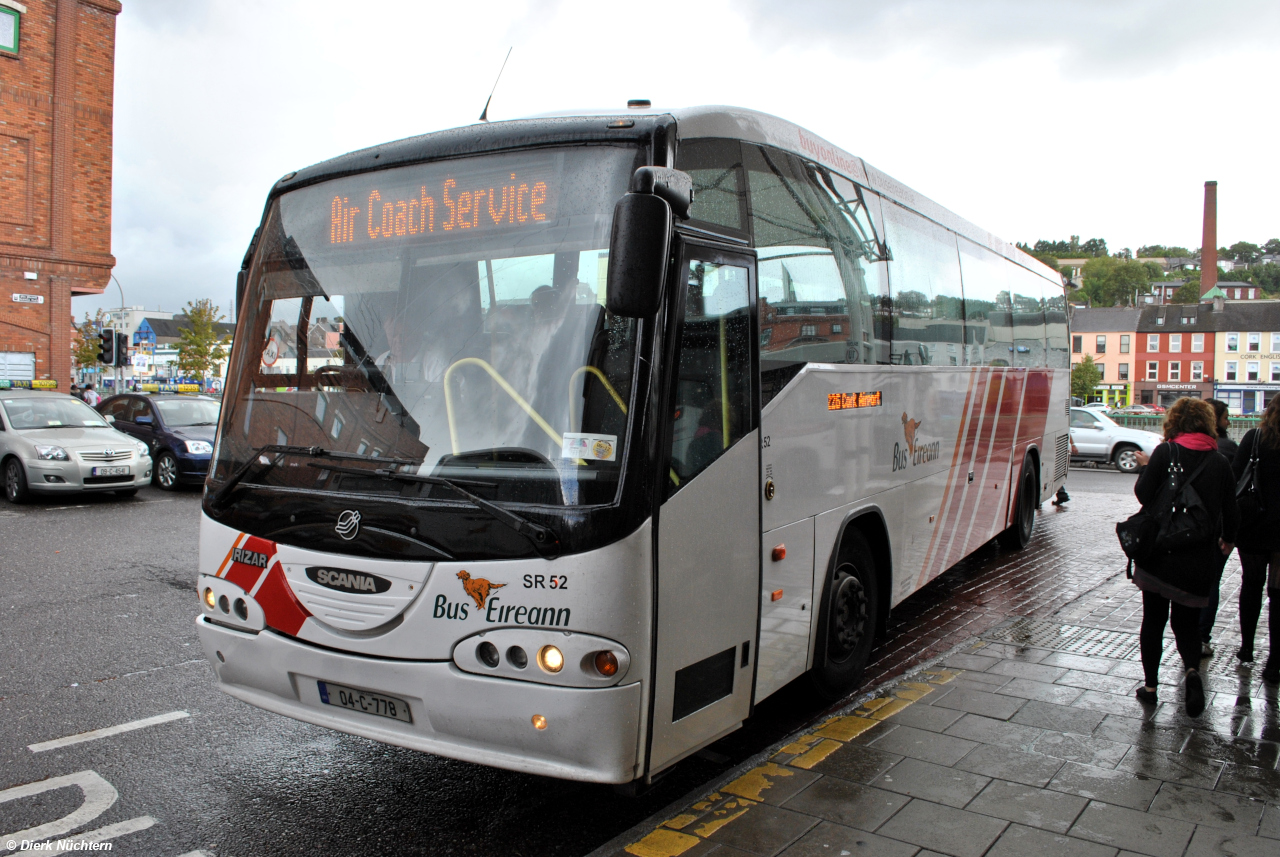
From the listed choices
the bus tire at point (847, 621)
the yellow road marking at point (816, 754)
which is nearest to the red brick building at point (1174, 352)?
the bus tire at point (847, 621)

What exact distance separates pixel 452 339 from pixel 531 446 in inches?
23.6

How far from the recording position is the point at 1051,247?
593ft

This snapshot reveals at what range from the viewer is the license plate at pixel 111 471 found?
45.3 feet

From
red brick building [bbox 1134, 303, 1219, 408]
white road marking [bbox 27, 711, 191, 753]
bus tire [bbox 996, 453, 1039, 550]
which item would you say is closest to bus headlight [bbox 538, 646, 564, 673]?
white road marking [bbox 27, 711, 191, 753]

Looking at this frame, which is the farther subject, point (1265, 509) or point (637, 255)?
point (1265, 509)

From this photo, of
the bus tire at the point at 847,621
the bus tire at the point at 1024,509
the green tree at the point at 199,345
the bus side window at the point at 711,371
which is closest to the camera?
the bus side window at the point at 711,371

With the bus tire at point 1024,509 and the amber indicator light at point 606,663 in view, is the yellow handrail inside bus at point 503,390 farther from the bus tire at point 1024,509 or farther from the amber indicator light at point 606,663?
the bus tire at point 1024,509

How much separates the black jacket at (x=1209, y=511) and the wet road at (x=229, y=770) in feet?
5.65

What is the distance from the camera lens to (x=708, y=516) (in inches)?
148

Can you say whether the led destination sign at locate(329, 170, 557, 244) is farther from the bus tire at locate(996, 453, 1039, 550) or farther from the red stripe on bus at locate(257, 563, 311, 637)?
the bus tire at locate(996, 453, 1039, 550)

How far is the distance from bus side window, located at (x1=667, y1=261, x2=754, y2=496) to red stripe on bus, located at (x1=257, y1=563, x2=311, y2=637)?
1619 mm

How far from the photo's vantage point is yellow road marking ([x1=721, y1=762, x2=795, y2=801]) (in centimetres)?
405

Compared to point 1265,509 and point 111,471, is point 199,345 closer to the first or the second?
point 111,471

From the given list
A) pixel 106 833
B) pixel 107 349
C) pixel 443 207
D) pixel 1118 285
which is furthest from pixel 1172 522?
pixel 1118 285
